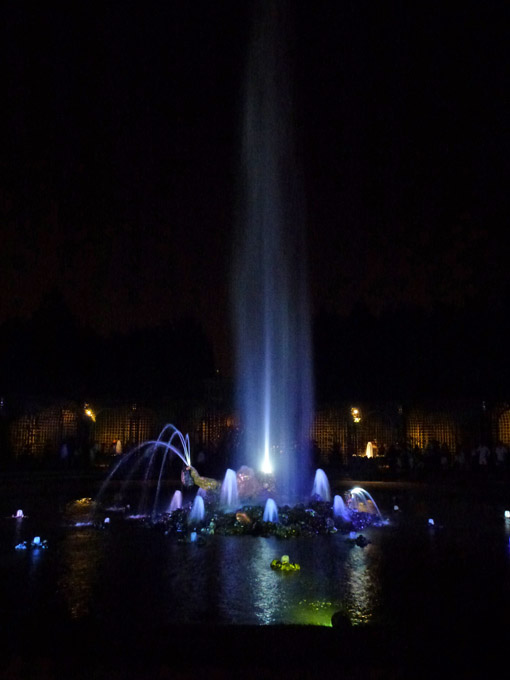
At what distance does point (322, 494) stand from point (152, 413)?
2117cm

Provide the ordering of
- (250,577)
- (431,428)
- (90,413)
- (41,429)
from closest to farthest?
(250,577) < (41,429) < (431,428) < (90,413)

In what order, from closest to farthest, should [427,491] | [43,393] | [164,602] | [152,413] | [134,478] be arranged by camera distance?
[164,602] → [427,491] → [134,478] → [43,393] → [152,413]

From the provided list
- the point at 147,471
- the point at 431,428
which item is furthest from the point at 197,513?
the point at 431,428

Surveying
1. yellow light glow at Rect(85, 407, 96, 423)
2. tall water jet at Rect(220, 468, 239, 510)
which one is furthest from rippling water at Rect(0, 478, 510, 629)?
yellow light glow at Rect(85, 407, 96, 423)

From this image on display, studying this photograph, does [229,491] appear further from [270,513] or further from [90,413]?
[90,413]

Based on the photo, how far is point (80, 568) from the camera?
10.7 metres

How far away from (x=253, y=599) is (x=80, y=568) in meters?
3.79

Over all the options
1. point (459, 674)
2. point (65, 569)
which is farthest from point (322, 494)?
point (459, 674)

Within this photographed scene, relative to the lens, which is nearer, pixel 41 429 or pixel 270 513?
pixel 270 513

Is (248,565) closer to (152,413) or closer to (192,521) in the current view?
(192,521)

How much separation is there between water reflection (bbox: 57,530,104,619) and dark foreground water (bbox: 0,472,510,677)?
40 mm

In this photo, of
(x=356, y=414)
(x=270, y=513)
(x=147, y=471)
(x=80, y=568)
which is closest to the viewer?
(x=80, y=568)

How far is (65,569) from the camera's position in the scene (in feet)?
34.7

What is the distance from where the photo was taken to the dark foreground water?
4.20m
